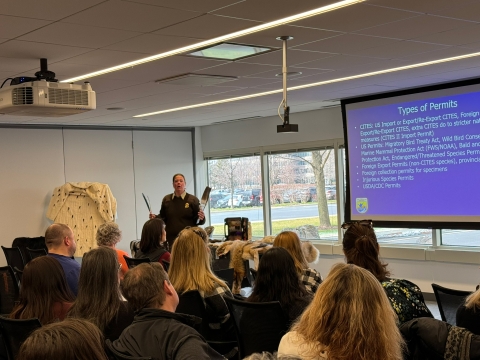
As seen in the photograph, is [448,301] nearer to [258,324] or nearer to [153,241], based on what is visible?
[258,324]

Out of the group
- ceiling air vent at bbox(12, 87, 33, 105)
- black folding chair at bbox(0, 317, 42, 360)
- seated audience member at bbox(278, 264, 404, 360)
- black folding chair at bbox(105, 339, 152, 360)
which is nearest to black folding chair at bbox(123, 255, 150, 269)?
ceiling air vent at bbox(12, 87, 33, 105)

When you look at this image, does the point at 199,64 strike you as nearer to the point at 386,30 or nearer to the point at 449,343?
the point at 386,30

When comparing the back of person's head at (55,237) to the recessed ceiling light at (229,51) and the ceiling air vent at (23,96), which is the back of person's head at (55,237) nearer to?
the ceiling air vent at (23,96)

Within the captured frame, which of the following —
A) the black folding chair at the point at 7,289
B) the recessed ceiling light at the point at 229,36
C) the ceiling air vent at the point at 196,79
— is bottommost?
the black folding chair at the point at 7,289

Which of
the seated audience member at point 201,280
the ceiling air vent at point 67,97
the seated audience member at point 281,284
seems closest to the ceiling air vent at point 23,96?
the ceiling air vent at point 67,97

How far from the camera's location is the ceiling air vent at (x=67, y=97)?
481cm

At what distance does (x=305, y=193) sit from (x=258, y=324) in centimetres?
696

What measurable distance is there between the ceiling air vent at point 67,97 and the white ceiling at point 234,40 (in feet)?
0.93

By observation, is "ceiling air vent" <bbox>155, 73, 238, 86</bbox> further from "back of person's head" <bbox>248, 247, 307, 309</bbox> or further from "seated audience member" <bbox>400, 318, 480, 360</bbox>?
"seated audience member" <bbox>400, 318, 480, 360</bbox>

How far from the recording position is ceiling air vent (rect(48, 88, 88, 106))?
15.8ft

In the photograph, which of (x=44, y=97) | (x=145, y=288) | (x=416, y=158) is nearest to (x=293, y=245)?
(x=145, y=288)

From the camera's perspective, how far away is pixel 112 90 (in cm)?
668

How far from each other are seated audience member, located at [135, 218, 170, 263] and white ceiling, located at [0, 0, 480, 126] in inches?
56.6

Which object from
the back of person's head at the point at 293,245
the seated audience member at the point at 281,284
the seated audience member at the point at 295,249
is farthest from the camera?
the back of person's head at the point at 293,245
